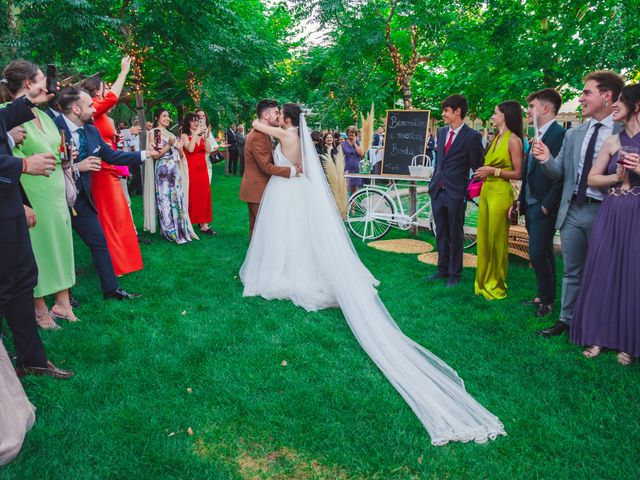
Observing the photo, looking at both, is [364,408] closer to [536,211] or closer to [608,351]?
[608,351]

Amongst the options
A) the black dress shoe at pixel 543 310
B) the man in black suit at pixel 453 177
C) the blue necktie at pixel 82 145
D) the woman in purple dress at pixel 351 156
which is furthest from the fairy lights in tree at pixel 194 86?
the black dress shoe at pixel 543 310

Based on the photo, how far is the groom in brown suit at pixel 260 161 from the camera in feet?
17.9

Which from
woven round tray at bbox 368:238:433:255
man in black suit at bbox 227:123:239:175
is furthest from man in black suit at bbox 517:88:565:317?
man in black suit at bbox 227:123:239:175

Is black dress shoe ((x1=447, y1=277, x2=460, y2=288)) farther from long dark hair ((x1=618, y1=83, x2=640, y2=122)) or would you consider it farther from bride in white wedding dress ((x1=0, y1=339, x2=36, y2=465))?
bride in white wedding dress ((x1=0, y1=339, x2=36, y2=465))

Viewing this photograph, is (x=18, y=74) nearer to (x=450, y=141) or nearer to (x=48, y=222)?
(x=48, y=222)

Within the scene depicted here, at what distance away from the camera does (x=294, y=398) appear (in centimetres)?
306

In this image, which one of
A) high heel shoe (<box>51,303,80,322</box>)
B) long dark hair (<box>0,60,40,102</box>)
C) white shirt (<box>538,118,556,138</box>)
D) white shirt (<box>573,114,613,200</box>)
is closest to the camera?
long dark hair (<box>0,60,40,102</box>)

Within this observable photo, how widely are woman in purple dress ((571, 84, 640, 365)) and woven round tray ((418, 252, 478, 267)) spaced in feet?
9.61

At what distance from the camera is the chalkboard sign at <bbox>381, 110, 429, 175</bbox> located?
27.9 ft

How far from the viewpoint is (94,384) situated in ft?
10.5

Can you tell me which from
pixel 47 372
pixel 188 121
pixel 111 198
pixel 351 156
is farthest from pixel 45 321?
pixel 351 156

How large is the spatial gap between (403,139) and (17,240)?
276 inches

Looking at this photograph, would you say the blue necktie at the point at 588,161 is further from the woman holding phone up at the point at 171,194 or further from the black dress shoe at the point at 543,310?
the woman holding phone up at the point at 171,194

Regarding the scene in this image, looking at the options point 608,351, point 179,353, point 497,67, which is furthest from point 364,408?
A: point 497,67
